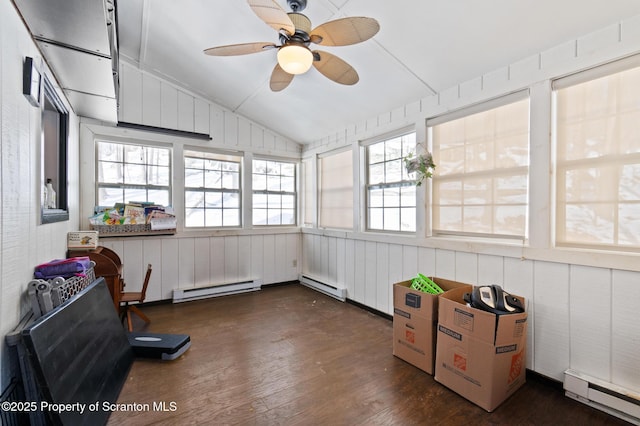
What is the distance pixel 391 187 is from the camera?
3.53 meters

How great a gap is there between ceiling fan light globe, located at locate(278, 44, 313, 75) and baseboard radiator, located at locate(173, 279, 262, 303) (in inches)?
139

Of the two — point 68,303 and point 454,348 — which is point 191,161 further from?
point 454,348

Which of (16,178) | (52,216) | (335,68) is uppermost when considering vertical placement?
(335,68)

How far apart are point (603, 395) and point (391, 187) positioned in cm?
249

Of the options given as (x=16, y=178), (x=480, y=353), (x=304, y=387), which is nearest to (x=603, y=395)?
(x=480, y=353)

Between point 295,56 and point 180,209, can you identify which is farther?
point 180,209

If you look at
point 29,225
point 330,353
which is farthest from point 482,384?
point 29,225

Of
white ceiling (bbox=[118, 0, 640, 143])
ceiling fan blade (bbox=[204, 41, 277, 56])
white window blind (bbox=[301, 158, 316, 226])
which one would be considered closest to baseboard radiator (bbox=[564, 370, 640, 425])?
white ceiling (bbox=[118, 0, 640, 143])

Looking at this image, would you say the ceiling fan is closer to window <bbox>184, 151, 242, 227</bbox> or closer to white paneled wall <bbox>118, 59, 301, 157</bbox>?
white paneled wall <bbox>118, 59, 301, 157</bbox>

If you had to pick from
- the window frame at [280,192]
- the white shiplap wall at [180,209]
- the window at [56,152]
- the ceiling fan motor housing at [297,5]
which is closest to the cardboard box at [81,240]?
the window at [56,152]

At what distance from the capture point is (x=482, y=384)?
1.86 m

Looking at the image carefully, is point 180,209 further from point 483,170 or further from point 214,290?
point 483,170

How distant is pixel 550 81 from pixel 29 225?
3790 mm

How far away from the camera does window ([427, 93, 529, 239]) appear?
91.7 inches
